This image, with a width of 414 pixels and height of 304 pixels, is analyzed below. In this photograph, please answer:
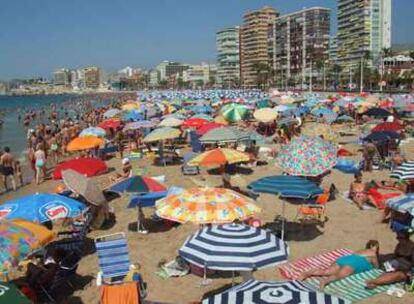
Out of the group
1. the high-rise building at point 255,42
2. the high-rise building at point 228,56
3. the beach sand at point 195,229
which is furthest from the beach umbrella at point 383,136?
the high-rise building at point 228,56

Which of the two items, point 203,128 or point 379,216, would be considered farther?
point 203,128

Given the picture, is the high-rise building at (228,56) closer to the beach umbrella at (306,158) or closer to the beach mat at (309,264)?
the beach umbrella at (306,158)

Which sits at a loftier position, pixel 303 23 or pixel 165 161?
pixel 303 23

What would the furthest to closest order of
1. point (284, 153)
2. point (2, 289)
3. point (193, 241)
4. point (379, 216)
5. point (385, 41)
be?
1. point (385, 41)
2. point (284, 153)
3. point (379, 216)
4. point (193, 241)
5. point (2, 289)

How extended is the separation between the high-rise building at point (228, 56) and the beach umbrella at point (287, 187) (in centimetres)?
14670

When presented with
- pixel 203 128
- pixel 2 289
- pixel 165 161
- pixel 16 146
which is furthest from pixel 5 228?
pixel 16 146

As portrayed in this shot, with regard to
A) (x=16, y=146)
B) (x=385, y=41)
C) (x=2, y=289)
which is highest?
(x=385, y=41)

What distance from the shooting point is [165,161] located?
16.9 m

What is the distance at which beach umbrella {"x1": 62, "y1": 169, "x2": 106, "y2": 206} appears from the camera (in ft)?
28.1

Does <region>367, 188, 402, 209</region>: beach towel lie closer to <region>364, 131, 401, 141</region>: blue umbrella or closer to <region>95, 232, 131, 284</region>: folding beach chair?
<region>364, 131, 401, 141</region>: blue umbrella

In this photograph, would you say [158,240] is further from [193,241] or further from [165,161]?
[165,161]

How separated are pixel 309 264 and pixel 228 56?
507 ft

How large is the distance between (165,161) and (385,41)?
123117mm

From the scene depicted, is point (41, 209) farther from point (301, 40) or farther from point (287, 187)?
point (301, 40)
